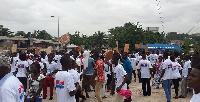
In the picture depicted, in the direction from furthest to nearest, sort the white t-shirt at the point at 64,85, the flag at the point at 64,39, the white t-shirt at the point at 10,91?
the flag at the point at 64,39 → the white t-shirt at the point at 64,85 → the white t-shirt at the point at 10,91

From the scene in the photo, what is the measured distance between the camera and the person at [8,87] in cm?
281

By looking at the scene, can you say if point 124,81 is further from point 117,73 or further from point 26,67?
point 26,67

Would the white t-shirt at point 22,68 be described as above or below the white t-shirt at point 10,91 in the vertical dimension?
below

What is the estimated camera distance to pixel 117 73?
671 centimetres

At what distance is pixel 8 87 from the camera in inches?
112

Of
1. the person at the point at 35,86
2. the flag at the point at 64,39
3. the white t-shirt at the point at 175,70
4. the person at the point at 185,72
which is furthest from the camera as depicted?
the flag at the point at 64,39

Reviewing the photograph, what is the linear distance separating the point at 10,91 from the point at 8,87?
0.17 feet

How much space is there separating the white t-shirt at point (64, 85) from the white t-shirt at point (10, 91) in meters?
1.53

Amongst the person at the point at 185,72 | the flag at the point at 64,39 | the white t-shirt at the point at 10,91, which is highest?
the flag at the point at 64,39

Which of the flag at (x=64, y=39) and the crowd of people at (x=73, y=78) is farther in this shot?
the flag at (x=64, y=39)

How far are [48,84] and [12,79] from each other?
6954 millimetres

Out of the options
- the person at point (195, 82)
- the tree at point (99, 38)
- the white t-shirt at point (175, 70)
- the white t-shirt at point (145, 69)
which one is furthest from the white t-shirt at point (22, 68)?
the tree at point (99, 38)

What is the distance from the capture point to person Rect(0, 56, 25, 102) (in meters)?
2.81

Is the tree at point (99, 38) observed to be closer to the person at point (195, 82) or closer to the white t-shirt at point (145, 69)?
the white t-shirt at point (145, 69)
